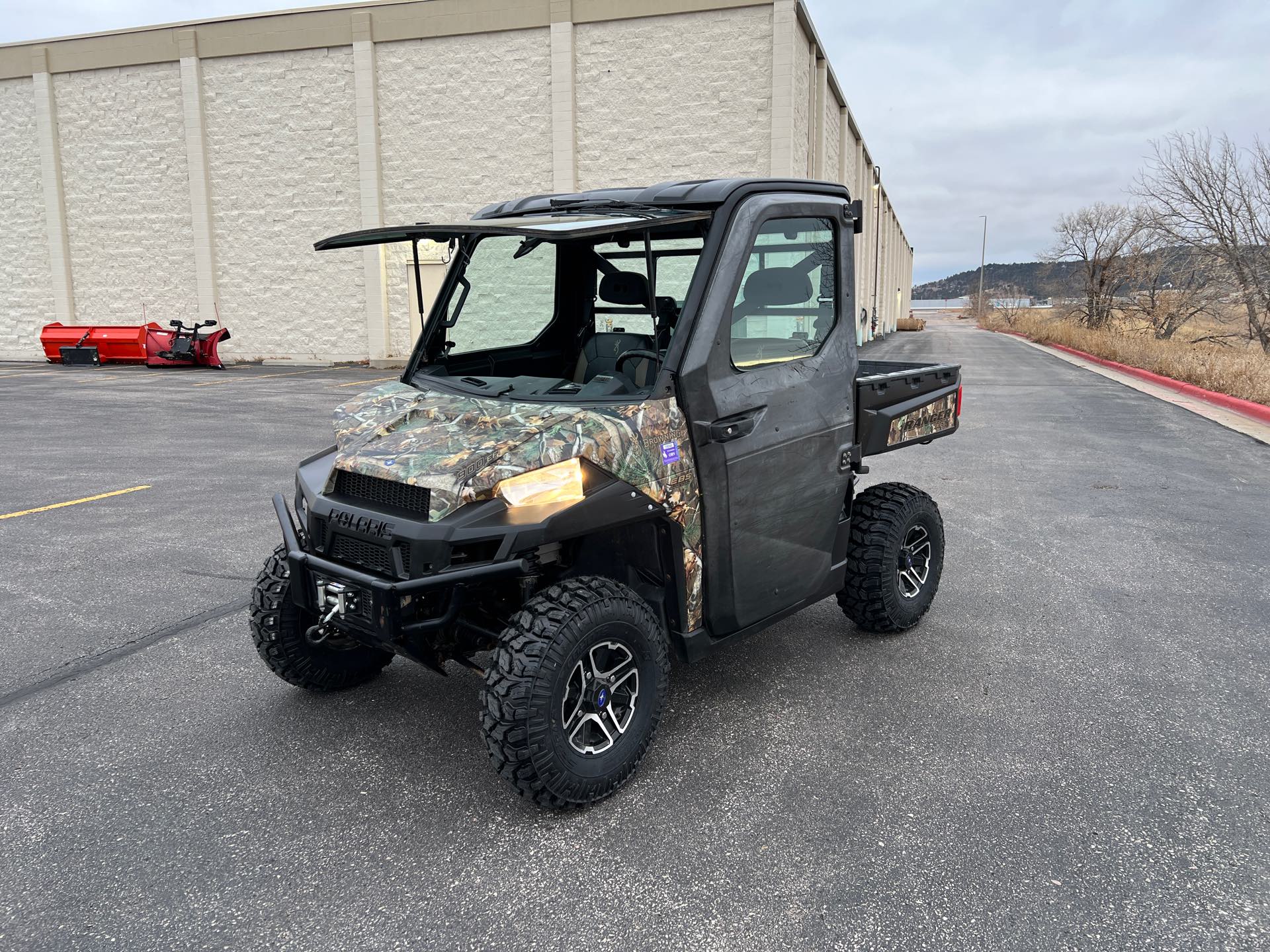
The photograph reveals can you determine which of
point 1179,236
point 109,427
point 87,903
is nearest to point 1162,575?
point 87,903

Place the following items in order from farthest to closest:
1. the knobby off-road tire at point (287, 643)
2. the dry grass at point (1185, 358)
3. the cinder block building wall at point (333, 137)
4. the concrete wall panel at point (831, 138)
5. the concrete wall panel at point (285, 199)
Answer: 1. the concrete wall panel at point (831, 138)
2. the concrete wall panel at point (285, 199)
3. the cinder block building wall at point (333, 137)
4. the dry grass at point (1185, 358)
5. the knobby off-road tire at point (287, 643)

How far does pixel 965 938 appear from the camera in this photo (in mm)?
2574

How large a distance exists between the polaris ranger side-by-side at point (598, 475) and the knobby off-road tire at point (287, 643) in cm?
1

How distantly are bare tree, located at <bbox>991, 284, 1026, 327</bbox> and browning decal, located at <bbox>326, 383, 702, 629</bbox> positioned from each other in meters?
67.6

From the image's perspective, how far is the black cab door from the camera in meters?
3.54

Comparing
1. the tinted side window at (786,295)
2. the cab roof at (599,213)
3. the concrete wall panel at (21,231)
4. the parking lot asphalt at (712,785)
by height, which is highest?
the concrete wall panel at (21,231)

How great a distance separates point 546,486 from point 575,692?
2.45ft

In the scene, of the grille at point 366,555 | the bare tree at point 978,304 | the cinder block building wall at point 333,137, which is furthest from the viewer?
the bare tree at point 978,304

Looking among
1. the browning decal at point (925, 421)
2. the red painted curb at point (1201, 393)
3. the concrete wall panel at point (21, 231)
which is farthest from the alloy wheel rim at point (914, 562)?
the concrete wall panel at point (21, 231)

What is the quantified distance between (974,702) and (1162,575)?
271 centimetres

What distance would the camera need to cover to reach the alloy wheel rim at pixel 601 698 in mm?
3201

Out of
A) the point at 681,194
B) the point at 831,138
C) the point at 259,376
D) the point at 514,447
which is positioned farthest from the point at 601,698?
the point at 831,138

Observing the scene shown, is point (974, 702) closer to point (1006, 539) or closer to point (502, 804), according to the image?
point (502, 804)

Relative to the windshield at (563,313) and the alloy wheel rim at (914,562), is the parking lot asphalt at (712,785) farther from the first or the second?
the windshield at (563,313)
